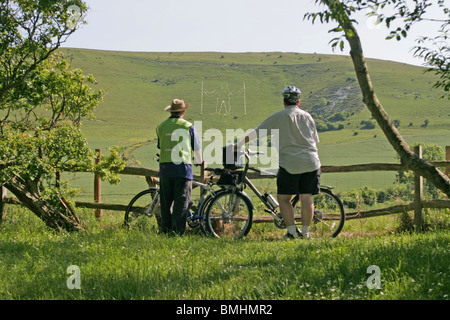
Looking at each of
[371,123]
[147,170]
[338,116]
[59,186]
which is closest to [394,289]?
[147,170]

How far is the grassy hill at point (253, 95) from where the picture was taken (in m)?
80.8

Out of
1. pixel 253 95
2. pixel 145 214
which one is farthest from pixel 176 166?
pixel 253 95

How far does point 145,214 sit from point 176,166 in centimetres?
149

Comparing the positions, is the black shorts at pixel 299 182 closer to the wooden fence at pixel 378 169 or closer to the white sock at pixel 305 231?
the white sock at pixel 305 231

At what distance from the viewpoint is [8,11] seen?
26.9 feet

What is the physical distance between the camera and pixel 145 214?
8.40 meters

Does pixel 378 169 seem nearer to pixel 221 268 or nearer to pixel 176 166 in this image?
pixel 176 166

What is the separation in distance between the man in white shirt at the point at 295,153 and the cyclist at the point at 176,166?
3.22ft

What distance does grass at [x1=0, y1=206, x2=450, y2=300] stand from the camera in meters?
4.11

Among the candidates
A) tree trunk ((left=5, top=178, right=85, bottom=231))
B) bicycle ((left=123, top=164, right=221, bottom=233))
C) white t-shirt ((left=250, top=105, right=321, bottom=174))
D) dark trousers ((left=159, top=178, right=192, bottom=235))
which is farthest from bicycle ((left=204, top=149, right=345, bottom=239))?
tree trunk ((left=5, top=178, right=85, bottom=231))

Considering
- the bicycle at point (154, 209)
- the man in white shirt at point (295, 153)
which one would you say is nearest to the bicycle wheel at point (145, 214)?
the bicycle at point (154, 209)

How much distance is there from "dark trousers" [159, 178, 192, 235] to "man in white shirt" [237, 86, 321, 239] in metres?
1.25

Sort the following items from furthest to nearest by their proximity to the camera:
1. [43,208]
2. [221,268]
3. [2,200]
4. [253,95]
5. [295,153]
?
[253,95]
[2,200]
[43,208]
[295,153]
[221,268]
